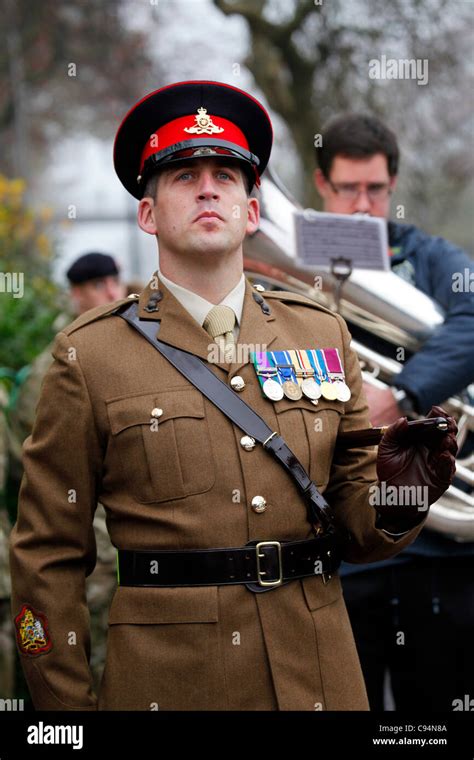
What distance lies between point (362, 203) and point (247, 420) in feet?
5.31

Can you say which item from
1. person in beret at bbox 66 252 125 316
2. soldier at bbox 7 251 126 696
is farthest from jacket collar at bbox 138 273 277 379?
person in beret at bbox 66 252 125 316

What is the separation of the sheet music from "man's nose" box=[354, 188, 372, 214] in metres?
0.16

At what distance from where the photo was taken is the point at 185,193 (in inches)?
103

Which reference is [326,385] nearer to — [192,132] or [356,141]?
[192,132]

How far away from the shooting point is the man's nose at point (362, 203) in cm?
394

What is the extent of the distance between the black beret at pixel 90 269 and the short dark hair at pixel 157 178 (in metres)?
2.79

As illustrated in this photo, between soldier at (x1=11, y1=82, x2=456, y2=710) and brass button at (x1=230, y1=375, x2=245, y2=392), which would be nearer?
soldier at (x1=11, y1=82, x2=456, y2=710)

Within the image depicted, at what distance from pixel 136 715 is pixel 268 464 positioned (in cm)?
68

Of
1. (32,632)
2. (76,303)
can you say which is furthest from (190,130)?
(76,303)

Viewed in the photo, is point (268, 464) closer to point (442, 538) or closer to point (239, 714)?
point (239, 714)

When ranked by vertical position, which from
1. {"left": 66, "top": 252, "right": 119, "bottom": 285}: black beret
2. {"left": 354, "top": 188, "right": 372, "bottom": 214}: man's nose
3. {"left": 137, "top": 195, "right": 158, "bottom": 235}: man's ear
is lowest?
{"left": 137, "top": 195, "right": 158, "bottom": 235}: man's ear

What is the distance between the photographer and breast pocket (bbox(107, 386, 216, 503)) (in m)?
2.53

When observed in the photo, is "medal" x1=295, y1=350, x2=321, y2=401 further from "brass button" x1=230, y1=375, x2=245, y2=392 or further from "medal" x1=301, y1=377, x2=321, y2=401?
"brass button" x1=230, y1=375, x2=245, y2=392

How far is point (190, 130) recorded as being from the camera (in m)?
2.70
